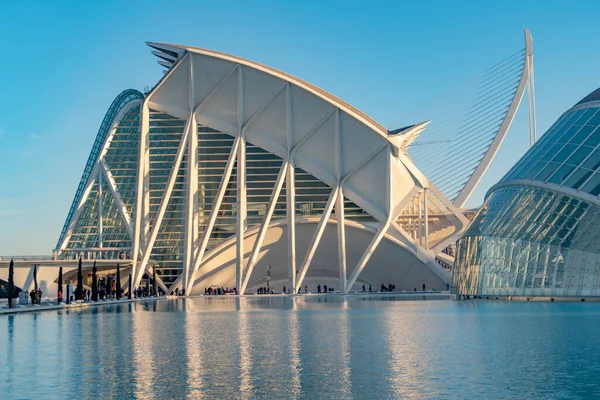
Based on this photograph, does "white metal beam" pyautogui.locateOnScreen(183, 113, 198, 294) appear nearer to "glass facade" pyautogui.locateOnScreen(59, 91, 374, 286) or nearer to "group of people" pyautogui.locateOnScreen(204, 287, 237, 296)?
"glass facade" pyautogui.locateOnScreen(59, 91, 374, 286)

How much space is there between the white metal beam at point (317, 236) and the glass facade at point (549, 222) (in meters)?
23.3

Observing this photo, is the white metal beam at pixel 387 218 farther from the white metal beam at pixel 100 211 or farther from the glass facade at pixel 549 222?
the white metal beam at pixel 100 211

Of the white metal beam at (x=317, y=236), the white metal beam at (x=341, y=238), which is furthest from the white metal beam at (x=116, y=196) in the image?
the white metal beam at (x=341, y=238)

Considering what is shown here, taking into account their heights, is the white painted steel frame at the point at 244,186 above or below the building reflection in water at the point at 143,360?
above

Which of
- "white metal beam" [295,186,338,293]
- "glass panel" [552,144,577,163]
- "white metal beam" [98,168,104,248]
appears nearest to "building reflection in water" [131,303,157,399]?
"glass panel" [552,144,577,163]

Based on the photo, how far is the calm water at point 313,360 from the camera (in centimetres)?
1406

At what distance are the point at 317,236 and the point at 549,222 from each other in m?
31.4

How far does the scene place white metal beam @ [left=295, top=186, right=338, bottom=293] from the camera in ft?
238

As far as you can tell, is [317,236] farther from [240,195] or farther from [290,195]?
[240,195]

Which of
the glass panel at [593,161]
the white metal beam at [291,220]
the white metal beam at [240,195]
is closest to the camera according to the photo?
the glass panel at [593,161]

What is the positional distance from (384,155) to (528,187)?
94.9 feet

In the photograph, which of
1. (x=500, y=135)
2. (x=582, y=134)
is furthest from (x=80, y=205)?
(x=582, y=134)

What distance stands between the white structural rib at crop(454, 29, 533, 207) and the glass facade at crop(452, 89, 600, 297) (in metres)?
25.0

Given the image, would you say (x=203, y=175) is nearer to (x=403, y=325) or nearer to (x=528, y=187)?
(x=528, y=187)
